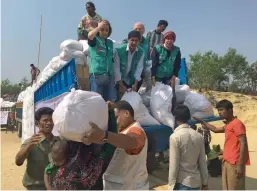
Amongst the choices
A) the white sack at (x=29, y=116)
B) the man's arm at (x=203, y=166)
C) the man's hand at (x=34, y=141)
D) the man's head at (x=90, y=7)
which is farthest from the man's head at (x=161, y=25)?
the man's hand at (x=34, y=141)

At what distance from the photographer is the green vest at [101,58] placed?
3.71m

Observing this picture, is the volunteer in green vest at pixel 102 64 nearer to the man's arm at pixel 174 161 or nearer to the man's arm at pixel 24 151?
the man's arm at pixel 174 161

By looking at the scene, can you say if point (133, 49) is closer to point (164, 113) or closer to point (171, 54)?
point (171, 54)

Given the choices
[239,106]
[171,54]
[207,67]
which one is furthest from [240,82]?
[171,54]

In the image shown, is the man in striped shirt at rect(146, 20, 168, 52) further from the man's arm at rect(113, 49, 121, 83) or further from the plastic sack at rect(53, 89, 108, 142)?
the plastic sack at rect(53, 89, 108, 142)

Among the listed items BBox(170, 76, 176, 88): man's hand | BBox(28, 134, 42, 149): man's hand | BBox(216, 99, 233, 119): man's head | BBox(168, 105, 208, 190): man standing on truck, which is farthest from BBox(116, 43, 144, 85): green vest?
BBox(28, 134, 42, 149): man's hand

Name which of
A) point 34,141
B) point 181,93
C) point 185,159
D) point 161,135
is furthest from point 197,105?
point 34,141

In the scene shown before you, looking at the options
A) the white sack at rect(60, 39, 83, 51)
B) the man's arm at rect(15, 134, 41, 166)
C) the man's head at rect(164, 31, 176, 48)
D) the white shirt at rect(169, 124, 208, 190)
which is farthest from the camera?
the white sack at rect(60, 39, 83, 51)

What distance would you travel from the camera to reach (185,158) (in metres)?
2.64

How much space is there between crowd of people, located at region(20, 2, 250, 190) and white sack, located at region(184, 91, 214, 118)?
0.45m

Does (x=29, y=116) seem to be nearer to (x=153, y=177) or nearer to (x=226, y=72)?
(x=153, y=177)

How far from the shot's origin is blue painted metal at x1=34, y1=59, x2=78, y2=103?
3555 millimetres

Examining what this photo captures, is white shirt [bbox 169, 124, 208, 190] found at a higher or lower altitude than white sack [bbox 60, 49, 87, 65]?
lower

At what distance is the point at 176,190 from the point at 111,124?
1361 mm
